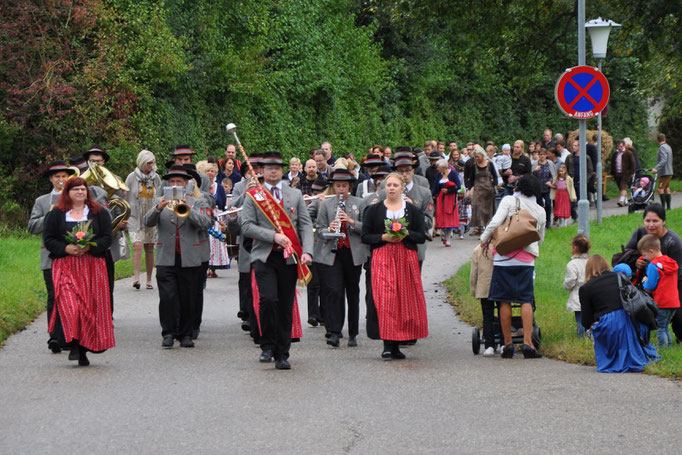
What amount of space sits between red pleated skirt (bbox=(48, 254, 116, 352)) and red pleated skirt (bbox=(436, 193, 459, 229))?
13.6 metres

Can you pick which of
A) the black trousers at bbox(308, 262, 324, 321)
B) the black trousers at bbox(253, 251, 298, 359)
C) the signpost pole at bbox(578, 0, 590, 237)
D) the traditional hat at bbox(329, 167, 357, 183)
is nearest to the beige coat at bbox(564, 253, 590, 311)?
the signpost pole at bbox(578, 0, 590, 237)

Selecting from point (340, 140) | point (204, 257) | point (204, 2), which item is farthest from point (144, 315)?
point (340, 140)

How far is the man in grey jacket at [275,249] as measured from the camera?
10.6 metres

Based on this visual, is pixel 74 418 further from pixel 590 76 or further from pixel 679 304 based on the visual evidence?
pixel 590 76

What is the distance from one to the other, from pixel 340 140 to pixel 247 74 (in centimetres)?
686

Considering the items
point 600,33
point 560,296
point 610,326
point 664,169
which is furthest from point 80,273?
point 664,169

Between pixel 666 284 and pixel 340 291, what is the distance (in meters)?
3.42

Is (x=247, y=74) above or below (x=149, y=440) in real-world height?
above

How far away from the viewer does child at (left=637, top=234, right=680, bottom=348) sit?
431 inches

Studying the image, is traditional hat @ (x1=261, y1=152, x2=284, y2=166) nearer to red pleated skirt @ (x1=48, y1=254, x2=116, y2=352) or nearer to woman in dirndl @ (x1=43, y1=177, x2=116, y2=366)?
woman in dirndl @ (x1=43, y1=177, x2=116, y2=366)

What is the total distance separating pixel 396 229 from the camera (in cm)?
1099

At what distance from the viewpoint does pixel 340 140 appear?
3456cm

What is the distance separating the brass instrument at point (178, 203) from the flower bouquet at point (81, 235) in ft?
4.34

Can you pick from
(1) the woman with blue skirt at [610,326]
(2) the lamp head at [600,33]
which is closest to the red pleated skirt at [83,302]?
(1) the woman with blue skirt at [610,326]
